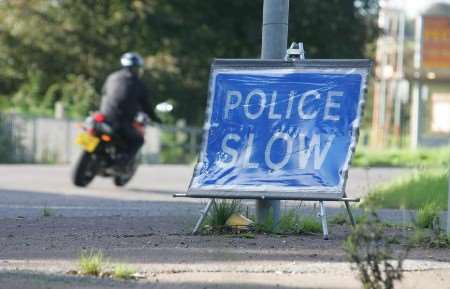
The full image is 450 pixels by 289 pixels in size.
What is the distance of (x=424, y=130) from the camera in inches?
1663

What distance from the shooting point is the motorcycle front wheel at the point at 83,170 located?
1644 cm

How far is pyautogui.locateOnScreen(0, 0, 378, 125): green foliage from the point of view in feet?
116

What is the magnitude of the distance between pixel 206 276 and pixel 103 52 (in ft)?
104

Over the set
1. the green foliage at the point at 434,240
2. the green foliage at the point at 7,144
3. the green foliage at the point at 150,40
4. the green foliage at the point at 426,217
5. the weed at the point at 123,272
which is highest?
the green foliage at the point at 150,40

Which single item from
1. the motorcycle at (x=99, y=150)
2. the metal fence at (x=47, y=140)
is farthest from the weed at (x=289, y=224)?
the metal fence at (x=47, y=140)

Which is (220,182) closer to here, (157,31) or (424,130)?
(157,31)

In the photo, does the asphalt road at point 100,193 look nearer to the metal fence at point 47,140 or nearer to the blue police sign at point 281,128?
the blue police sign at point 281,128

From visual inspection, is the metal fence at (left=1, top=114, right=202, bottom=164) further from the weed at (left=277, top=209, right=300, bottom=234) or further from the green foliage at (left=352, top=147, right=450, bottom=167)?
the weed at (left=277, top=209, right=300, bottom=234)

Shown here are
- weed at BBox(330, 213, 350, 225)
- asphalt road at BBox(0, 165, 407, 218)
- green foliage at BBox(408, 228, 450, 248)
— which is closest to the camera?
green foliage at BBox(408, 228, 450, 248)

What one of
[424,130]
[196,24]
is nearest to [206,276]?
[196,24]

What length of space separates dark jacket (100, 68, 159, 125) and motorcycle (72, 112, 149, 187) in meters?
0.11

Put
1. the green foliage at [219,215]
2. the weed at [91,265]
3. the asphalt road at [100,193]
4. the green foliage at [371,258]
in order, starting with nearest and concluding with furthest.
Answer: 1. the green foliage at [371,258]
2. the weed at [91,265]
3. the green foliage at [219,215]
4. the asphalt road at [100,193]

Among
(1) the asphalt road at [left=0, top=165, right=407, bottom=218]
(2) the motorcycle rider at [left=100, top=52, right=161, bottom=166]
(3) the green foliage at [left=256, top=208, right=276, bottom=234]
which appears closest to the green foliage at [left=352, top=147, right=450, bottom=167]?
(1) the asphalt road at [left=0, top=165, right=407, bottom=218]

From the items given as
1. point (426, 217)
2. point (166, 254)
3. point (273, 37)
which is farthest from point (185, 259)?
point (426, 217)
